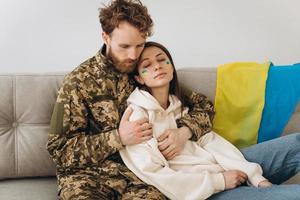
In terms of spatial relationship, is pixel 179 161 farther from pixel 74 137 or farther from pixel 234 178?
pixel 74 137

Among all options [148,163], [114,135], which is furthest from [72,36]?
[148,163]

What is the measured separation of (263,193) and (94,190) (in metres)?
0.59

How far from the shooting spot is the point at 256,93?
69.9 inches

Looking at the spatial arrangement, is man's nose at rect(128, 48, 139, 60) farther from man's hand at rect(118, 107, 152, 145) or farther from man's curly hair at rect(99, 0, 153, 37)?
man's hand at rect(118, 107, 152, 145)

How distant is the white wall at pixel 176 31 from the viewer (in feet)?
6.31

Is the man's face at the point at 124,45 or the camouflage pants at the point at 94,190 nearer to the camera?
the camouflage pants at the point at 94,190

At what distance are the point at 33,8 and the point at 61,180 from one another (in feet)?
2.92

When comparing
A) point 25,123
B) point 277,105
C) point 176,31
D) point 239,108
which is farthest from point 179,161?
point 176,31

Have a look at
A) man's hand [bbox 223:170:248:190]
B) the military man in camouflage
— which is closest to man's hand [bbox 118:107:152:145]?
the military man in camouflage

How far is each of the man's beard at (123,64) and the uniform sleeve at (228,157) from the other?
0.41 meters

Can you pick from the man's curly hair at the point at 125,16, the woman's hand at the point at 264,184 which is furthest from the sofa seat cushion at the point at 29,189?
the woman's hand at the point at 264,184

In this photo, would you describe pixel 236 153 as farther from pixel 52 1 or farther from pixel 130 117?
pixel 52 1

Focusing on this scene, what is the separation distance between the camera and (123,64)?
1.55m

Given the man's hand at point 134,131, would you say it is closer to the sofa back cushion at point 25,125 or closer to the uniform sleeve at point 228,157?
the uniform sleeve at point 228,157
